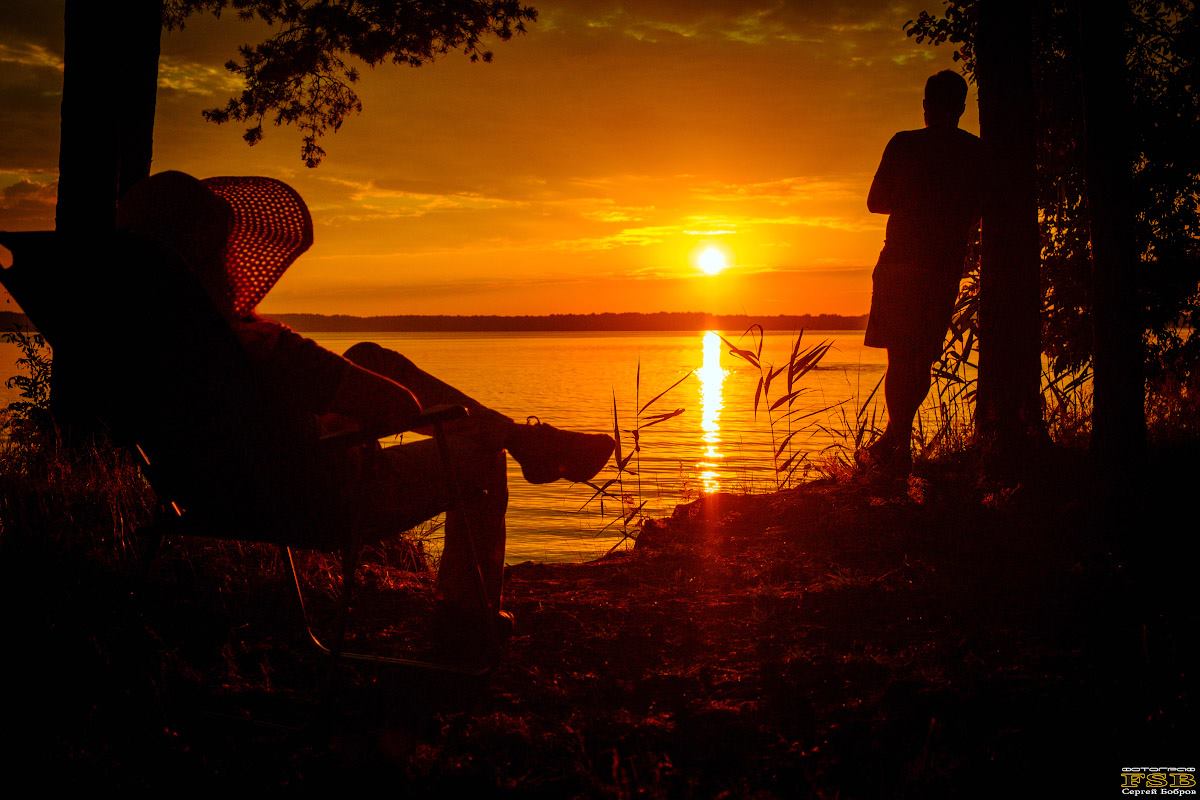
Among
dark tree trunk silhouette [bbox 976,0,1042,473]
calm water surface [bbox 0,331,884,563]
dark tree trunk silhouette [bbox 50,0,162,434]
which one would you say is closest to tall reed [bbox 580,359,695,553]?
calm water surface [bbox 0,331,884,563]

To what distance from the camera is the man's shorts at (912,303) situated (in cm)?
579

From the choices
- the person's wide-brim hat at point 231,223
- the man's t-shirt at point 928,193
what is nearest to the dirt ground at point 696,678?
the person's wide-brim hat at point 231,223

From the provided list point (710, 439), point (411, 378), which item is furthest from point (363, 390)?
point (710, 439)

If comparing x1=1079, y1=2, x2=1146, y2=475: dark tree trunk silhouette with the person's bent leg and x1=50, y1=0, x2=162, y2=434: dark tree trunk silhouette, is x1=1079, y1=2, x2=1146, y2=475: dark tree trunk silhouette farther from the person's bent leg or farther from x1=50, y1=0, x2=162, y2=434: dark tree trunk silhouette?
x1=50, y1=0, x2=162, y2=434: dark tree trunk silhouette

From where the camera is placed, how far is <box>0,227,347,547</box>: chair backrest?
8.35 ft

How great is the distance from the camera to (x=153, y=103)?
257 inches

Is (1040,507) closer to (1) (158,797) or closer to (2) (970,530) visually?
(2) (970,530)

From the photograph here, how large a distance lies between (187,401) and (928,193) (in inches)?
181

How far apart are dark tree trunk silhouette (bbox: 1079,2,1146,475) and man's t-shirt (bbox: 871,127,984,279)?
1.00 m

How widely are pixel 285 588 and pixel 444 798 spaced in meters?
2.08

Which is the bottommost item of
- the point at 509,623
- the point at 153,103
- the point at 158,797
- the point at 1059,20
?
the point at 158,797

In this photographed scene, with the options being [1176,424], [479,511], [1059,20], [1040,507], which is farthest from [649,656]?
[1059,20]

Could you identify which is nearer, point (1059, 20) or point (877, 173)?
point (877, 173)

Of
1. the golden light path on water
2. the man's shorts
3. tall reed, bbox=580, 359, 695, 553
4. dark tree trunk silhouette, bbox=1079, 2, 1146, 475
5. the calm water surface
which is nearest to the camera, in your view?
dark tree trunk silhouette, bbox=1079, 2, 1146, 475
